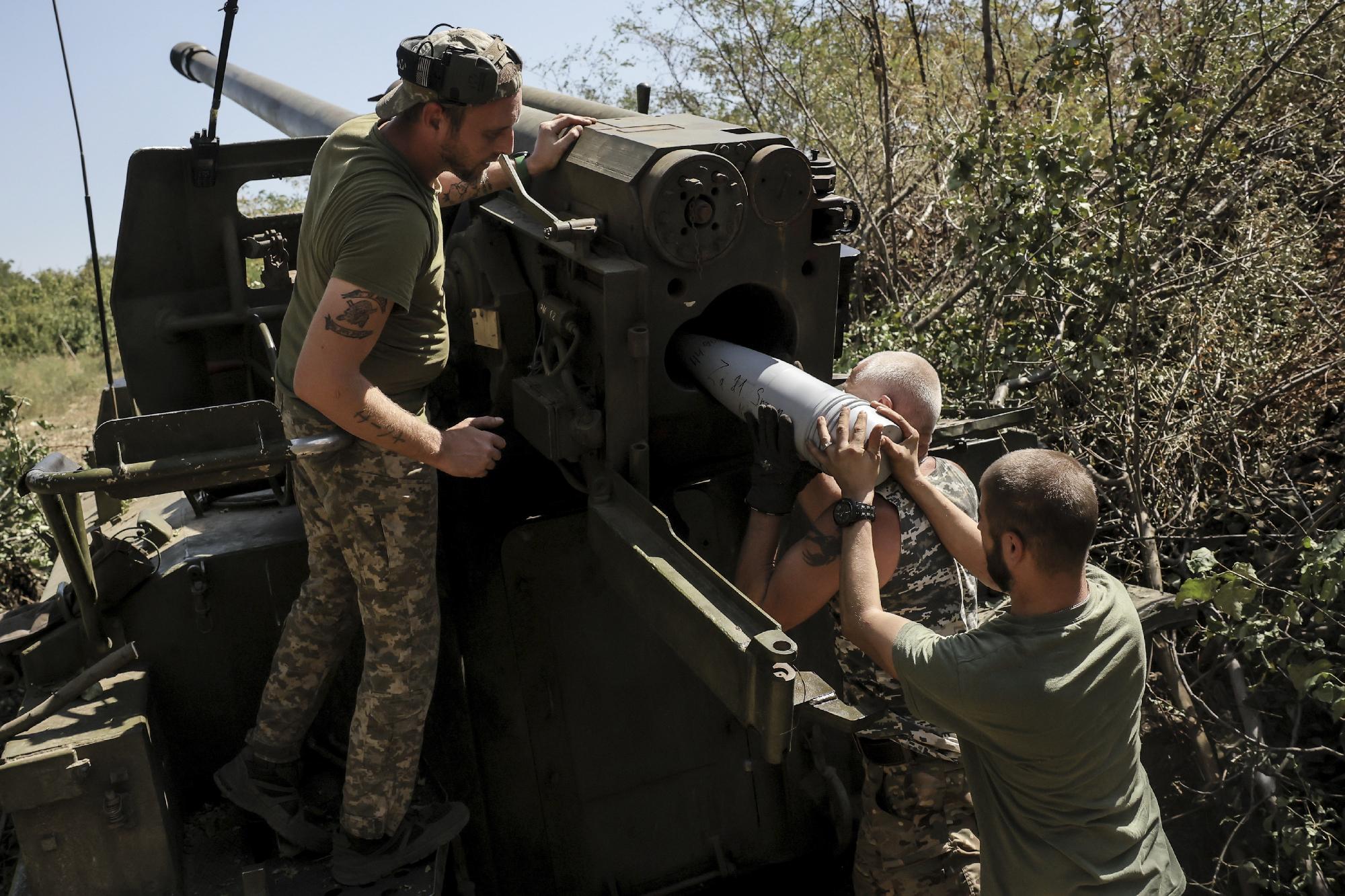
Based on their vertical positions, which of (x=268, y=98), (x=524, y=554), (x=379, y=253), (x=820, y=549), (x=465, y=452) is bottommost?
(x=524, y=554)

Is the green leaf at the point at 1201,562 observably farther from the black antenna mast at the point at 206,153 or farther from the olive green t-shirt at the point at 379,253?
the black antenna mast at the point at 206,153

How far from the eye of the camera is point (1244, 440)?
16.5ft

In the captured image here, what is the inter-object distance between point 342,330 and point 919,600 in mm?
1630

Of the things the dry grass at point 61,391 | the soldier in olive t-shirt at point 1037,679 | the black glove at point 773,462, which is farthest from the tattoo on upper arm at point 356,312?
the dry grass at point 61,391

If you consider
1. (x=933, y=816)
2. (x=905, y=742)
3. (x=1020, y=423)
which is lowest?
(x=933, y=816)

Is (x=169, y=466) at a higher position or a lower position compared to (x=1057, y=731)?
higher

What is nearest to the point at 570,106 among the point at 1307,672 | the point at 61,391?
the point at 1307,672

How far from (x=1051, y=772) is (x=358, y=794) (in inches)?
73.3

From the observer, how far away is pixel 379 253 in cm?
275

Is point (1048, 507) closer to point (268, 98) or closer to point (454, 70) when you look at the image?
point (454, 70)

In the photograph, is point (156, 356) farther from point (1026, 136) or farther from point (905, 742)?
point (1026, 136)

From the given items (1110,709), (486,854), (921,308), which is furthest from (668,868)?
(921,308)

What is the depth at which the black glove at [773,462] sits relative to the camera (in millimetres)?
2891

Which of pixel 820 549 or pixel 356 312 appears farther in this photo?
pixel 820 549
